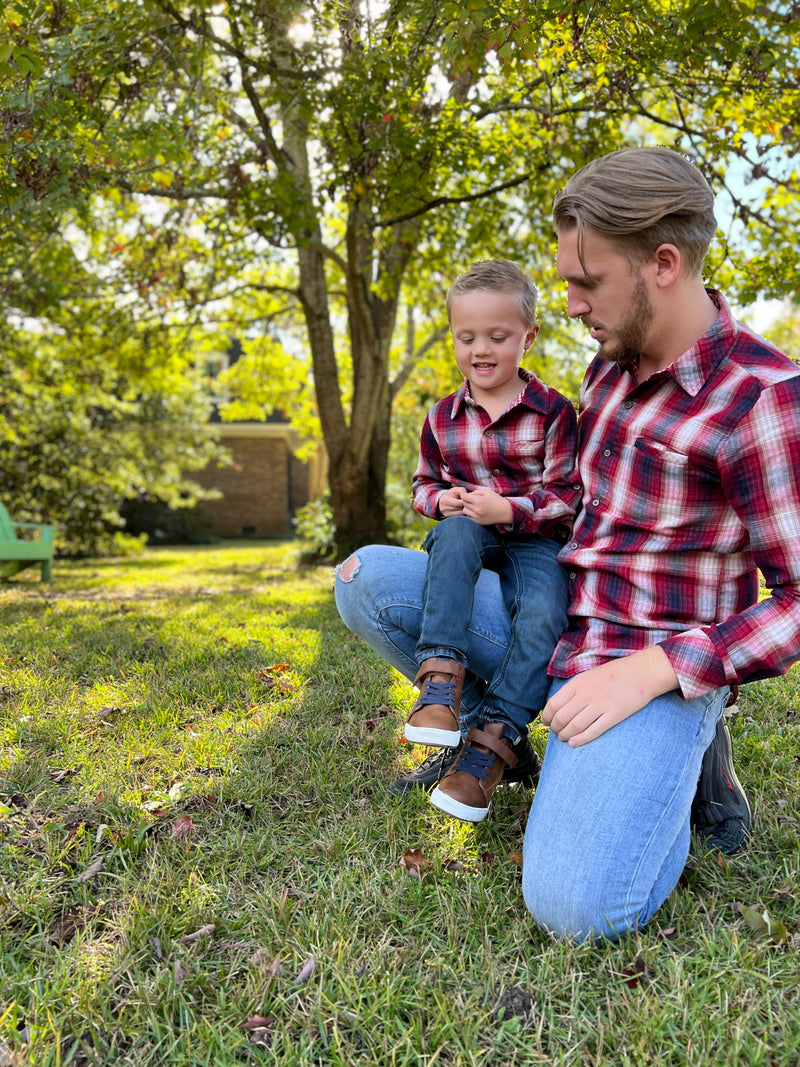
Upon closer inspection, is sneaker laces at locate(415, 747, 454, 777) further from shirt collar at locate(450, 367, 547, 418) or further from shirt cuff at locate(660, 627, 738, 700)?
shirt collar at locate(450, 367, 547, 418)

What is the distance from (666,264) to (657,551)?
2.32ft

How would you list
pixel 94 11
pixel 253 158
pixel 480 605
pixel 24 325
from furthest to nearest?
1. pixel 24 325
2. pixel 253 158
3. pixel 94 11
4. pixel 480 605

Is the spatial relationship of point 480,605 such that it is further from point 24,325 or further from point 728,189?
point 24,325

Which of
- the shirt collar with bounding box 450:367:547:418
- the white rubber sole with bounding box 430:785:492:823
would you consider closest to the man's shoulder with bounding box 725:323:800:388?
the shirt collar with bounding box 450:367:547:418

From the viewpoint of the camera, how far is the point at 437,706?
87.6 inches

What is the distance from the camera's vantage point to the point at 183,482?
59.1ft

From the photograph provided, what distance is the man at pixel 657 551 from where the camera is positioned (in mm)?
1850

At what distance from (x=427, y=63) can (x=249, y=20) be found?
1534 millimetres

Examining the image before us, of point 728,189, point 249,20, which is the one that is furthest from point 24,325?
point 728,189

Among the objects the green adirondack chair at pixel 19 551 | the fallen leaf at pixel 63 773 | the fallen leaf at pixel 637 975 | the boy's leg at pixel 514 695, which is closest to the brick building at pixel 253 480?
the green adirondack chair at pixel 19 551

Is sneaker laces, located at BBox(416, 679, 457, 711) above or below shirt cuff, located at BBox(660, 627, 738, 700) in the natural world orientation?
below

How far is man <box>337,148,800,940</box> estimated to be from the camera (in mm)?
1850

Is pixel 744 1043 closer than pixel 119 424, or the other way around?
pixel 744 1043

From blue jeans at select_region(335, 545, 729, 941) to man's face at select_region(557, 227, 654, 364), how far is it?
898mm
